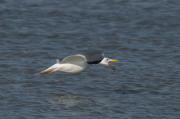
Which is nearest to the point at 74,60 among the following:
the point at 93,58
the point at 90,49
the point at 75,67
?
the point at 75,67

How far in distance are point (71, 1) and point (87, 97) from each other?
16088mm

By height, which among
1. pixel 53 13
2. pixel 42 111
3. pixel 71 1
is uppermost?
pixel 71 1

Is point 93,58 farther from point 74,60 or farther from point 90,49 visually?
point 90,49

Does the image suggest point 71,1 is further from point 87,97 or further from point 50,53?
point 87,97

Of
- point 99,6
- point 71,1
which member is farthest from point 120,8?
point 71,1

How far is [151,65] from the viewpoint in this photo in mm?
14266

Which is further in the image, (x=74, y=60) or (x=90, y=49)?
(x=90, y=49)

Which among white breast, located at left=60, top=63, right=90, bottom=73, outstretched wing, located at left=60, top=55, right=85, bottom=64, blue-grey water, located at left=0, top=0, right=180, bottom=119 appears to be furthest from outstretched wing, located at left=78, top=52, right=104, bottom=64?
blue-grey water, located at left=0, top=0, right=180, bottom=119

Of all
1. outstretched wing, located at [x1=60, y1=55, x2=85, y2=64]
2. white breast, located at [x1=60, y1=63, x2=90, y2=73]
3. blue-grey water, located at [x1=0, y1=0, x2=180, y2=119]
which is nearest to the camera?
blue-grey water, located at [x1=0, y1=0, x2=180, y2=119]

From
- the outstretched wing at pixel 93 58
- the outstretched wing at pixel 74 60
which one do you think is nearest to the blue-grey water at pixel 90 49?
the outstretched wing at pixel 74 60

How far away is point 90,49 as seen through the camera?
16.2m

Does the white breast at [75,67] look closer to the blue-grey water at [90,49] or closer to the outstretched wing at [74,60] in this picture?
the outstretched wing at [74,60]

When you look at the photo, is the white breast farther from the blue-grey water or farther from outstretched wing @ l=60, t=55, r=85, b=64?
the blue-grey water

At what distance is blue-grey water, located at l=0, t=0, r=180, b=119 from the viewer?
10.1 metres
